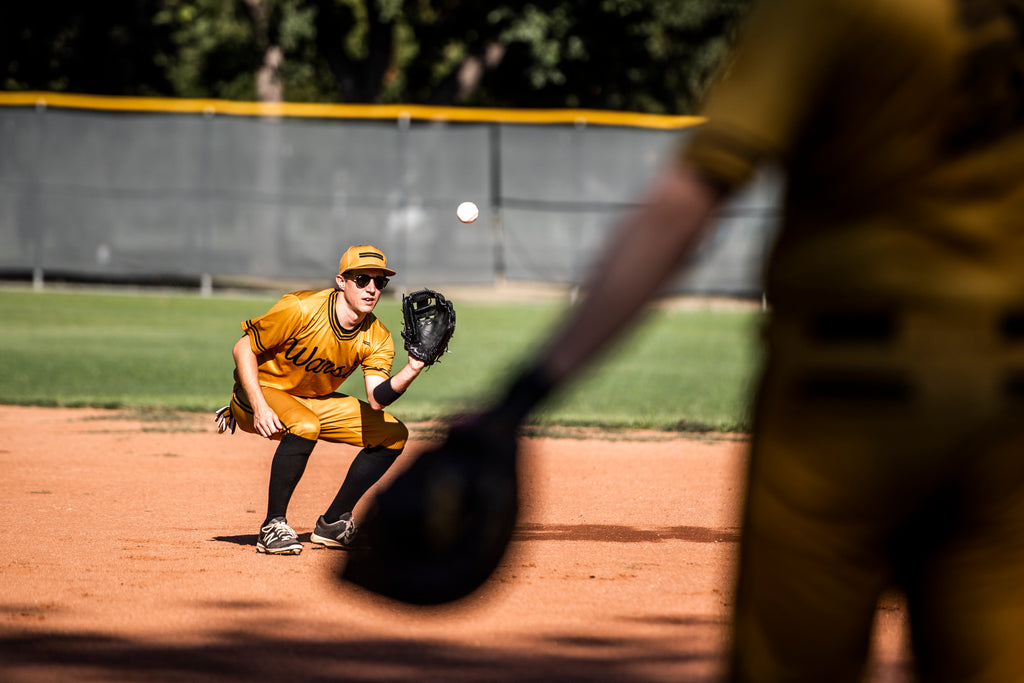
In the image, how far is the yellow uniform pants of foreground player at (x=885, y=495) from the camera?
177cm

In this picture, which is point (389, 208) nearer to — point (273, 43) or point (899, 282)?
point (273, 43)

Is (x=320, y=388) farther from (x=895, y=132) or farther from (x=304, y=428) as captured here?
(x=895, y=132)

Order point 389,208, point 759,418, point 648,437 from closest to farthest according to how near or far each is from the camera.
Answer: point 759,418
point 648,437
point 389,208

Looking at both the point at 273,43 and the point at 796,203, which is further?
the point at 273,43

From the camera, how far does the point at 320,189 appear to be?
2238 centimetres

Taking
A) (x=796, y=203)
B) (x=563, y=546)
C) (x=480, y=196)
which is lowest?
(x=563, y=546)

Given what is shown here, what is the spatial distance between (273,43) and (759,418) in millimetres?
27389

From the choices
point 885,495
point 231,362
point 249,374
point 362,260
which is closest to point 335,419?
point 249,374

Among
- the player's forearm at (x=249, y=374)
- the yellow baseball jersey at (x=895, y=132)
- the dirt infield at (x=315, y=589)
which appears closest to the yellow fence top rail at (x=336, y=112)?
the dirt infield at (x=315, y=589)

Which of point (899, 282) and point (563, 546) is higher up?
point (899, 282)

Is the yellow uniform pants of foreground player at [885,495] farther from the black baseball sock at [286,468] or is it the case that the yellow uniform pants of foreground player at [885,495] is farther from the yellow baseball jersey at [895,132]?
the black baseball sock at [286,468]

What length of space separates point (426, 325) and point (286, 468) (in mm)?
893

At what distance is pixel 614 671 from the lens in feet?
13.0

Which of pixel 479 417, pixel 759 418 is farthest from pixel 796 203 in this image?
pixel 479 417
